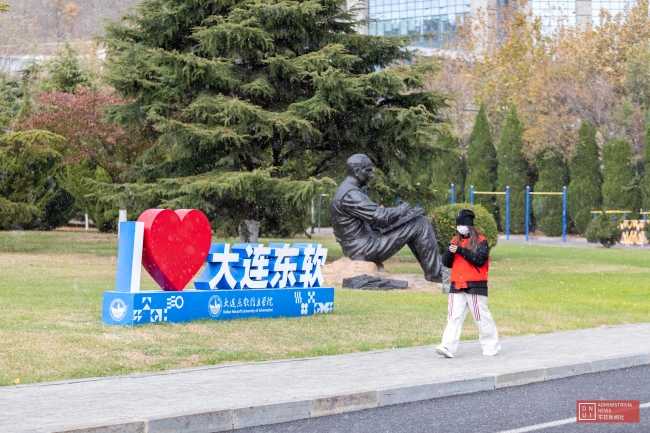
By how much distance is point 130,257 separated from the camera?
12375 mm

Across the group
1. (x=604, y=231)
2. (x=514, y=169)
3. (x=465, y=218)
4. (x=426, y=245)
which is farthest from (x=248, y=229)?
(x=514, y=169)

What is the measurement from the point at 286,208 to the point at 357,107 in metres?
3.46

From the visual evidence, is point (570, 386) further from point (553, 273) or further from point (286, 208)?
point (286, 208)

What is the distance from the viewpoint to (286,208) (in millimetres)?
27109

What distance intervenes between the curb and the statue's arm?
886 cm

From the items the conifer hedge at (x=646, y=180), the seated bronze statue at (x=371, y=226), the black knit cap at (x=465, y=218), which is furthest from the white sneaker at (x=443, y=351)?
the conifer hedge at (x=646, y=180)

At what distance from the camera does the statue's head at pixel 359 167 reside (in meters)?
19.3

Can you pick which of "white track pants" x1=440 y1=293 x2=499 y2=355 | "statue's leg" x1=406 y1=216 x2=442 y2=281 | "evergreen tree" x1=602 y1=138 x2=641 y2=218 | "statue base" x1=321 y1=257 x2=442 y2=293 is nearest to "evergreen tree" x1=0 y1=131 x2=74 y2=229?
"statue base" x1=321 y1=257 x2=442 y2=293

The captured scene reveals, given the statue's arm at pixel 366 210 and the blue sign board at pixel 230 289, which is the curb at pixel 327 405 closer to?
the blue sign board at pixel 230 289

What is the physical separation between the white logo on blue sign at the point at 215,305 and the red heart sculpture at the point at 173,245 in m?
0.45

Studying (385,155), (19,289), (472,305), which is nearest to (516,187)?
(385,155)

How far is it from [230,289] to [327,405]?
557cm

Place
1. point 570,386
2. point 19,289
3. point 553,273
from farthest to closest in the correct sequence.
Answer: point 553,273 → point 19,289 → point 570,386

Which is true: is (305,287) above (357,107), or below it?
below
